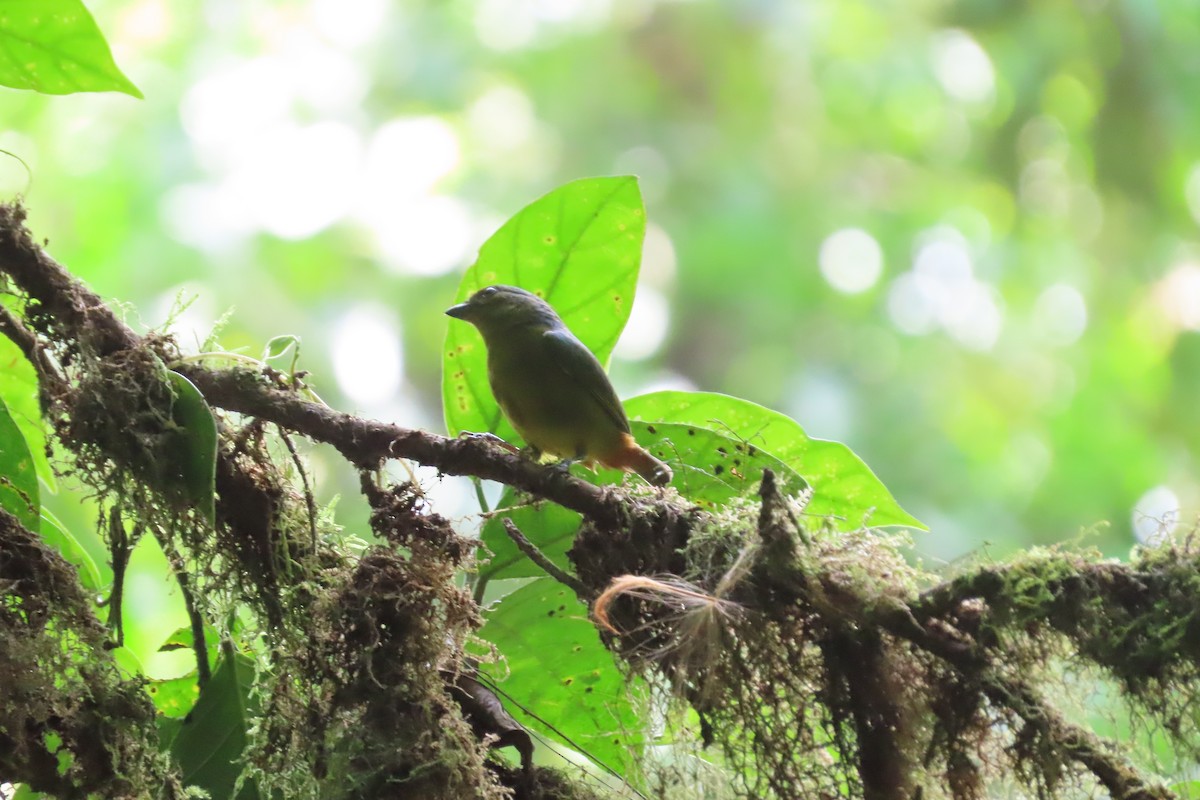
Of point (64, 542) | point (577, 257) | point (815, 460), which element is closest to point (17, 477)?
point (64, 542)

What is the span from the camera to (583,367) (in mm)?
2002

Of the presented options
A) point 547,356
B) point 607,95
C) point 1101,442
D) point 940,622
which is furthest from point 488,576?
point 607,95

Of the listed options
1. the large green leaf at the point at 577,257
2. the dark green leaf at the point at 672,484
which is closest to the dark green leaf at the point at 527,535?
the dark green leaf at the point at 672,484

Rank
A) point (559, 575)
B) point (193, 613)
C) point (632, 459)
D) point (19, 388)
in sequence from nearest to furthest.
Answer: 1. point (559, 575)
2. point (193, 613)
3. point (19, 388)
4. point (632, 459)

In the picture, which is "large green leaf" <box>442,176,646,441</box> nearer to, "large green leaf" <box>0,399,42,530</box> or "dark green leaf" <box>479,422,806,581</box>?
"dark green leaf" <box>479,422,806,581</box>

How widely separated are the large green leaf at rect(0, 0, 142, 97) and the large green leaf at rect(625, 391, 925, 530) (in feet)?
3.53

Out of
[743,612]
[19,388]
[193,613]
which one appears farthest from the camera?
[19,388]

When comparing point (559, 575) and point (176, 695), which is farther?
point (176, 695)

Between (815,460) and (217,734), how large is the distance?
101cm

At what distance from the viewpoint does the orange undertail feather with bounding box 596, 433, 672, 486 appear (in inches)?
72.3

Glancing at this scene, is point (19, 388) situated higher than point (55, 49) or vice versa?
point (55, 49)

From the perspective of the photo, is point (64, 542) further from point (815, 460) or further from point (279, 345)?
point (815, 460)

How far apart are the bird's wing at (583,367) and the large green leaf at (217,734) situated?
82 centimetres

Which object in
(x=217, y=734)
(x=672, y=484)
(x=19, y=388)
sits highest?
(x=19, y=388)
